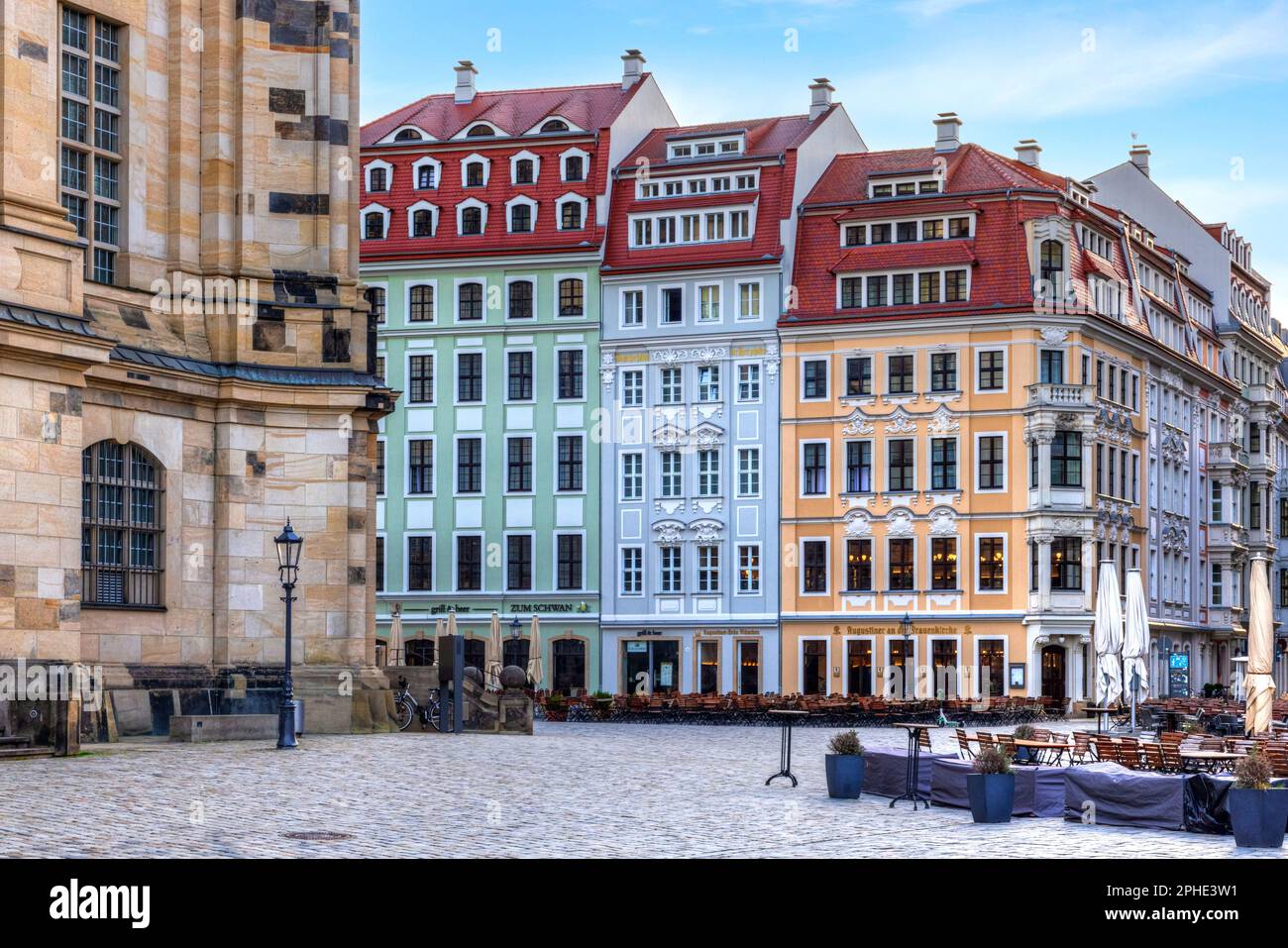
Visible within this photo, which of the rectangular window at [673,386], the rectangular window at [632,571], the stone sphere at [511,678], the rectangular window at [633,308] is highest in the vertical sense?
the rectangular window at [633,308]

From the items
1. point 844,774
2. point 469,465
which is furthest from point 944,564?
point 844,774

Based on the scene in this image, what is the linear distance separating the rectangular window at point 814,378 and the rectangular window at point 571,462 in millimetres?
8120

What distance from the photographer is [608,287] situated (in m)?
74.5

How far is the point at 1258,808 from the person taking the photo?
763 inches

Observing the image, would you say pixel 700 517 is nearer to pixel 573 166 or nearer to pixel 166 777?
pixel 573 166

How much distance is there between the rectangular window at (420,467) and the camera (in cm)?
7606

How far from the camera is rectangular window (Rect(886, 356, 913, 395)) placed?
71.6 meters

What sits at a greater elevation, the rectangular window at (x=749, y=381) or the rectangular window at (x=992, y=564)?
the rectangular window at (x=749, y=381)

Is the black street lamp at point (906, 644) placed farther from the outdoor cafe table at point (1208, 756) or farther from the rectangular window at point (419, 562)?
the outdoor cafe table at point (1208, 756)

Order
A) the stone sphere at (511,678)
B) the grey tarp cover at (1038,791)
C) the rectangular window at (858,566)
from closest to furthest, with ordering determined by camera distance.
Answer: the grey tarp cover at (1038,791)
the stone sphere at (511,678)
the rectangular window at (858,566)

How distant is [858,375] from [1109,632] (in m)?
26.0

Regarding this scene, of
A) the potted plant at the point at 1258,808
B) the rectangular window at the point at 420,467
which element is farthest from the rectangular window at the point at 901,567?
the potted plant at the point at 1258,808

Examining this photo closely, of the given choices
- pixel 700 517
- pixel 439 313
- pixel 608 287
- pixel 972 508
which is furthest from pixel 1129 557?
pixel 439 313
